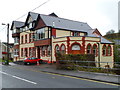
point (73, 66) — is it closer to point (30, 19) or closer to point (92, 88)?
point (92, 88)

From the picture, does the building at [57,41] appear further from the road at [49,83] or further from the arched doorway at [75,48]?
the road at [49,83]

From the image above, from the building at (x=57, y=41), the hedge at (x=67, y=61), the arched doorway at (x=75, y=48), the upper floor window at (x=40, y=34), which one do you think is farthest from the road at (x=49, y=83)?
the upper floor window at (x=40, y=34)

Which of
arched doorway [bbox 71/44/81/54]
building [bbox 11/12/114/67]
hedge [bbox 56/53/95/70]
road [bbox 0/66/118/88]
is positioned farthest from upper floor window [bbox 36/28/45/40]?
road [bbox 0/66/118/88]

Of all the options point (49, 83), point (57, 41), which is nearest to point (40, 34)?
point (57, 41)

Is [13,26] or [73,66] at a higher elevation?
[13,26]

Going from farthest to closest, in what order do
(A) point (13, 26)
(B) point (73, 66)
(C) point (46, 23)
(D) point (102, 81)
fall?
(A) point (13, 26) < (C) point (46, 23) < (B) point (73, 66) < (D) point (102, 81)

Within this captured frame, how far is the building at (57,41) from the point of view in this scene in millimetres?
25641

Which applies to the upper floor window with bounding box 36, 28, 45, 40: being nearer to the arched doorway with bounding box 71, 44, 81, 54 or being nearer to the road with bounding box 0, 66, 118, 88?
the arched doorway with bounding box 71, 44, 81, 54

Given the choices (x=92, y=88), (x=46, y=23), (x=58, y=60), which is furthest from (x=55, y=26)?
(x=92, y=88)

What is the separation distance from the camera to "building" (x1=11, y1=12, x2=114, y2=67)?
25.6 metres

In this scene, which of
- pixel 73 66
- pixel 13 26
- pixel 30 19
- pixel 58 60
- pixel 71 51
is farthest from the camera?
pixel 13 26

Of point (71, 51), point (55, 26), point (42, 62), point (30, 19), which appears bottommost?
point (42, 62)

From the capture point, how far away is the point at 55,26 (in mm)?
29359

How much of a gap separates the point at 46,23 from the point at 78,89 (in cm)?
2190
